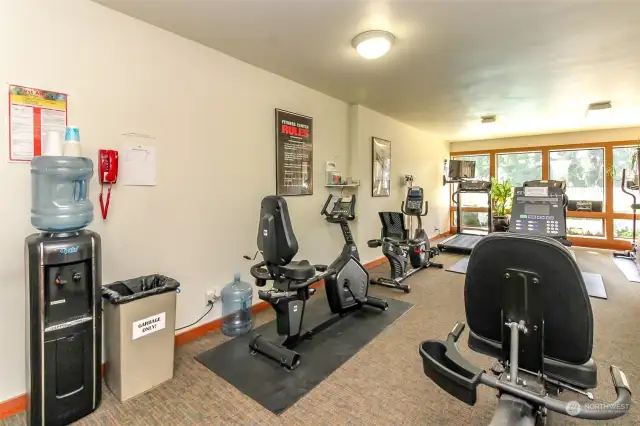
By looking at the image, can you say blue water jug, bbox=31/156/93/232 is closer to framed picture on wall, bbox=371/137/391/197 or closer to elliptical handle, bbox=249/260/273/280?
elliptical handle, bbox=249/260/273/280

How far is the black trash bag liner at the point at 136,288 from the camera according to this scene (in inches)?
77.2

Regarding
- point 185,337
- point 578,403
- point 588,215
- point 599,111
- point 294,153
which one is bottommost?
point 185,337

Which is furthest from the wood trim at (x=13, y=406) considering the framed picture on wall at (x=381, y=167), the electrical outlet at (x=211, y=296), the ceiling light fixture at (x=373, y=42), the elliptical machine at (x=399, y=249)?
the framed picture on wall at (x=381, y=167)

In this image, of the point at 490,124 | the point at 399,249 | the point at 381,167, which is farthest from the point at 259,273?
the point at 490,124

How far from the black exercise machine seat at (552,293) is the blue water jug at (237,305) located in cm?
220

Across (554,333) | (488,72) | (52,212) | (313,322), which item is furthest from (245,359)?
(488,72)

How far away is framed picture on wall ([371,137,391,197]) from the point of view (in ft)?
16.7

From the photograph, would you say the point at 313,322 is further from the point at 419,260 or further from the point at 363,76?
the point at 363,76

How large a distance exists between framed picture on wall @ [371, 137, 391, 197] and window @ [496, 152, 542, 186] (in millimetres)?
3784

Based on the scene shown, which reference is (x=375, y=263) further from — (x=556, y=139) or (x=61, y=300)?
(x=556, y=139)

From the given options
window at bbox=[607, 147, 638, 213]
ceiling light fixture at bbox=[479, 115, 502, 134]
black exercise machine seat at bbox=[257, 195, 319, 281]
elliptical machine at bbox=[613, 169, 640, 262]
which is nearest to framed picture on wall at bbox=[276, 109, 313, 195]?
black exercise machine seat at bbox=[257, 195, 319, 281]

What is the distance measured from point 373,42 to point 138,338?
2696mm

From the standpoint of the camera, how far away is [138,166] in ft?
7.84

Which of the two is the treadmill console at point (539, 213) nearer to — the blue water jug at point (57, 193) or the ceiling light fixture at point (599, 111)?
the ceiling light fixture at point (599, 111)
